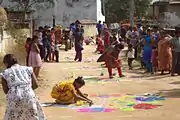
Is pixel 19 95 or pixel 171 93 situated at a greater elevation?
pixel 19 95

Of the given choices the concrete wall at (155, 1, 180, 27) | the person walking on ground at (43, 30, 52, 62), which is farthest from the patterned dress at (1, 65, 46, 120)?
the concrete wall at (155, 1, 180, 27)

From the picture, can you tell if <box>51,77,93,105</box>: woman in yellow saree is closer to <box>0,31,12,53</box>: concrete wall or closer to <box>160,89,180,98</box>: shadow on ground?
<box>160,89,180,98</box>: shadow on ground

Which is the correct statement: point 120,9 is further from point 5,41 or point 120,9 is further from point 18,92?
point 18,92

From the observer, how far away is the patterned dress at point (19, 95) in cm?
755

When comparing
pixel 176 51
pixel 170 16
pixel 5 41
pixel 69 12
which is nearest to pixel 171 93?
pixel 176 51

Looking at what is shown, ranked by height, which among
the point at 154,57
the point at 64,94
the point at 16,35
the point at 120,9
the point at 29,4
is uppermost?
the point at 29,4

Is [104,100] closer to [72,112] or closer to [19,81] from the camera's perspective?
[72,112]

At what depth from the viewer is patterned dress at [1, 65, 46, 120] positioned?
7547mm

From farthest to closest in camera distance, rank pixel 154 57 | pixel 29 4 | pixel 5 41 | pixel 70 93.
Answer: pixel 29 4 → pixel 5 41 → pixel 154 57 → pixel 70 93

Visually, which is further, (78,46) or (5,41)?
(78,46)

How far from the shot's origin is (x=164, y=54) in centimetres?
1784

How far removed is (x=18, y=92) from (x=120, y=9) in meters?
52.5

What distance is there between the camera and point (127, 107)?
37.1ft

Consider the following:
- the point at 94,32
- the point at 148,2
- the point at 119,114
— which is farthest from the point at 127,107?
the point at 148,2
